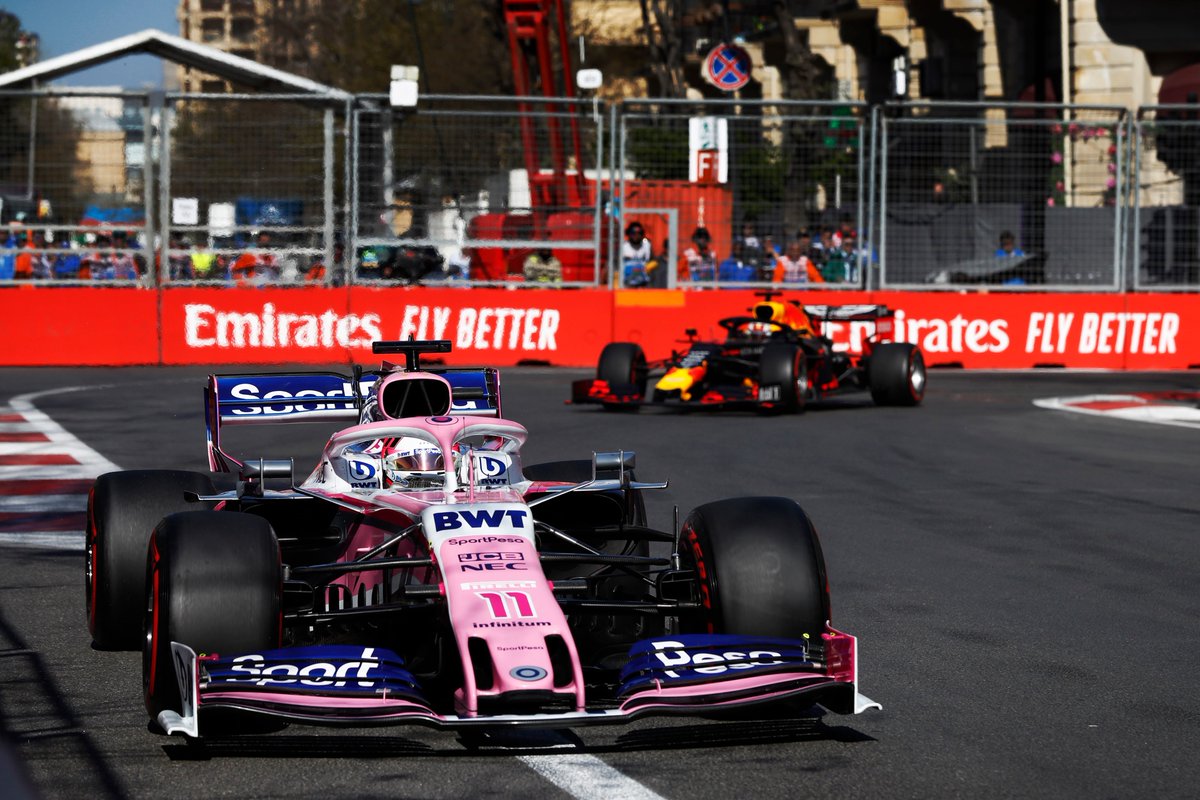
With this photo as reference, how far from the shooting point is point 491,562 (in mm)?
5113

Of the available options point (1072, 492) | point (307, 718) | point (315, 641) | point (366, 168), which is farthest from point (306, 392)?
point (366, 168)

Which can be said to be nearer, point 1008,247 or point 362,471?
point 362,471

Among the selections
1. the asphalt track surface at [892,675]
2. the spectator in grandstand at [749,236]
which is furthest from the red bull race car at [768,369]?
the spectator in grandstand at [749,236]

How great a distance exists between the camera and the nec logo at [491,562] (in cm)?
507

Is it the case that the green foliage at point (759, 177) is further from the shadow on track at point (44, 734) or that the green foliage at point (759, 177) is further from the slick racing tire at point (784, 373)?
the shadow on track at point (44, 734)

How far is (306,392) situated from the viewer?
772 centimetres

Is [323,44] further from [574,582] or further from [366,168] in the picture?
[574,582]

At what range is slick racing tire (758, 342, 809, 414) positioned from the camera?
608 inches

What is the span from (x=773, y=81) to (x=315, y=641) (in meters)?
44.8

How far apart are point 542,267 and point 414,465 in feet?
50.4

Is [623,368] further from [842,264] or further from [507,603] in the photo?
[507,603]

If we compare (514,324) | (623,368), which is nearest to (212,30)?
(514,324)

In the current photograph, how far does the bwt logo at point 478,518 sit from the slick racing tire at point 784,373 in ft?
33.5

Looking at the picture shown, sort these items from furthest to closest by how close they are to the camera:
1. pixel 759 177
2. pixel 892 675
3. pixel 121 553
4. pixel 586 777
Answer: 1. pixel 759 177
2. pixel 121 553
3. pixel 892 675
4. pixel 586 777
